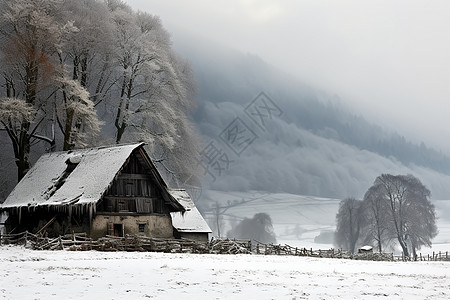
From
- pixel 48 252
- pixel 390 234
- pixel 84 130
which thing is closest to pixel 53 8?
pixel 84 130

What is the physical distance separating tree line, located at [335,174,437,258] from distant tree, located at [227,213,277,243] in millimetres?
25822

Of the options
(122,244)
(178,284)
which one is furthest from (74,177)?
(178,284)

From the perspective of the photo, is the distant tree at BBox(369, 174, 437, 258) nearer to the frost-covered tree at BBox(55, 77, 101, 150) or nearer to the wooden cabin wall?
the wooden cabin wall

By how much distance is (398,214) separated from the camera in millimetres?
68500

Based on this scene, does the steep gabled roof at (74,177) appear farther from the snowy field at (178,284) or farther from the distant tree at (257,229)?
the distant tree at (257,229)

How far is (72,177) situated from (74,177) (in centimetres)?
24

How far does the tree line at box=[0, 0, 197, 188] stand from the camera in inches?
1626

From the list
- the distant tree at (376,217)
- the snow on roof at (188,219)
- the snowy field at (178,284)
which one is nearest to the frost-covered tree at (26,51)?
the snow on roof at (188,219)

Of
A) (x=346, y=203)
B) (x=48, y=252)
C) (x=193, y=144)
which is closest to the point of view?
(x=48, y=252)

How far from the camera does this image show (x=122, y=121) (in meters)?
47.7

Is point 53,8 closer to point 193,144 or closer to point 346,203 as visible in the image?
point 193,144

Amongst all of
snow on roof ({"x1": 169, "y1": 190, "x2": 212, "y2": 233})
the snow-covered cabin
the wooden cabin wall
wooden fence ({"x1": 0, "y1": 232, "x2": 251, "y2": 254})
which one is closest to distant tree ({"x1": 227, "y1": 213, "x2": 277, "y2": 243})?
snow on roof ({"x1": 169, "y1": 190, "x2": 212, "y2": 233})

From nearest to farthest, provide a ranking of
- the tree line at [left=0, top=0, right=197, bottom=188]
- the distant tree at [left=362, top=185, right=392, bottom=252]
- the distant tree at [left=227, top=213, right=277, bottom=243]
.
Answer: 1. the tree line at [left=0, top=0, right=197, bottom=188]
2. the distant tree at [left=362, top=185, right=392, bottom=252]
3. the distant tree at [left=227, top=213, right=277, bottom=243]

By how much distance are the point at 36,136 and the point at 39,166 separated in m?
3.58
